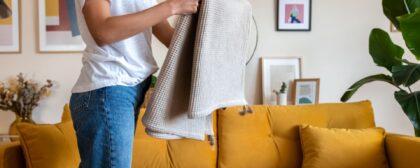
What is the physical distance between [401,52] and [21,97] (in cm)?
226

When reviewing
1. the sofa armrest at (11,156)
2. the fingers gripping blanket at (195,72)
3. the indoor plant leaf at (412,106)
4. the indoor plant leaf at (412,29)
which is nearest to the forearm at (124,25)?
the fingers gripping blanket at (195,72)

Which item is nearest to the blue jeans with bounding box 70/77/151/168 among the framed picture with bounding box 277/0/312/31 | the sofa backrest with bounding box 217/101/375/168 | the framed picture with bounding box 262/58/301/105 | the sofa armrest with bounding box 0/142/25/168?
the sofa armrest with bounding box 0/142/25/168

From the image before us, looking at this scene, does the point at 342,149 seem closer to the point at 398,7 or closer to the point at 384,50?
the point at 384,50

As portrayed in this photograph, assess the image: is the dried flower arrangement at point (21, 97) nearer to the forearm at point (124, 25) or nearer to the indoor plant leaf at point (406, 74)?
the forearm at point (124, 25)

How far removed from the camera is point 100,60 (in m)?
0.98

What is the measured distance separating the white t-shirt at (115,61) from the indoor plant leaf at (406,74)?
57.7 inches

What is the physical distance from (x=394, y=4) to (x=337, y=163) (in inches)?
38.8

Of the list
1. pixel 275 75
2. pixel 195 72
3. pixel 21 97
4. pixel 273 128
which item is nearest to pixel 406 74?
pixel 273 128

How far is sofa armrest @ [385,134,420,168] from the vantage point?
1.84 metres

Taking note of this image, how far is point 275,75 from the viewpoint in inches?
106

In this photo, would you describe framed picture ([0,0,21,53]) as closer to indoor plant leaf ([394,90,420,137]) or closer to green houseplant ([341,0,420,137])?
green houseplant ([341,0,420,137])

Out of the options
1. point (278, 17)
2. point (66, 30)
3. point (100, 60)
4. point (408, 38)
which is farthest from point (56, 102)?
point (408, 38)

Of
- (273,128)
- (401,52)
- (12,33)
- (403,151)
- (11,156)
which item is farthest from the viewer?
(12,33)

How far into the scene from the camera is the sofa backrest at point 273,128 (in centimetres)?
210
